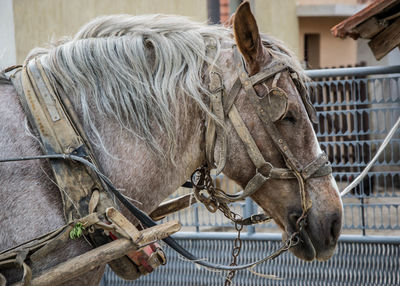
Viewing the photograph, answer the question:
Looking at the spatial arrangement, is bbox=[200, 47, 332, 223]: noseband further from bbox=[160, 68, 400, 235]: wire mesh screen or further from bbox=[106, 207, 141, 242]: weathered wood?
bbox=[160, 68, 400, 235]: wire mesh screen

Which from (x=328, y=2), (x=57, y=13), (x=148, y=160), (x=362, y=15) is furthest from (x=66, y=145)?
(x=328, y=2)

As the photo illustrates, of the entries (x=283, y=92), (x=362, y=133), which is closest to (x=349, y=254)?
(x=362, y=133)

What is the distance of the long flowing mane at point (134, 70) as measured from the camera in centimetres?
219

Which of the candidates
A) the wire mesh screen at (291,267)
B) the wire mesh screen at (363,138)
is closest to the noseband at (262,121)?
the wire mesh screen at (363,138)

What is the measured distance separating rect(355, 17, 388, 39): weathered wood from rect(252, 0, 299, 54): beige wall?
7383 millimetres

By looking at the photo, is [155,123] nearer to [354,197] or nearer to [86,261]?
[86,261]

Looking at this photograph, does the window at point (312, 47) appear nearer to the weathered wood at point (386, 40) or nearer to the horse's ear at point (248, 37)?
the weathered wood at point (386, 40)

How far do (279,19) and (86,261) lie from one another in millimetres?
11582

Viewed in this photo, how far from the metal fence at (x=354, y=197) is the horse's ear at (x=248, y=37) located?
2243mm

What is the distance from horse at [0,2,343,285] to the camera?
6.74 feet

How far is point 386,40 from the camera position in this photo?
4.75m

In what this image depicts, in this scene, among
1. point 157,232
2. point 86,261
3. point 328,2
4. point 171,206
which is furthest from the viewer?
point 328,2

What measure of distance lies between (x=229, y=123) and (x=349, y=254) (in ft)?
9.13

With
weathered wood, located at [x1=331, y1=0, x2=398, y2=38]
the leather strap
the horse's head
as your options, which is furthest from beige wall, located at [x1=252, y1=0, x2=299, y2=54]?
the leather strap
